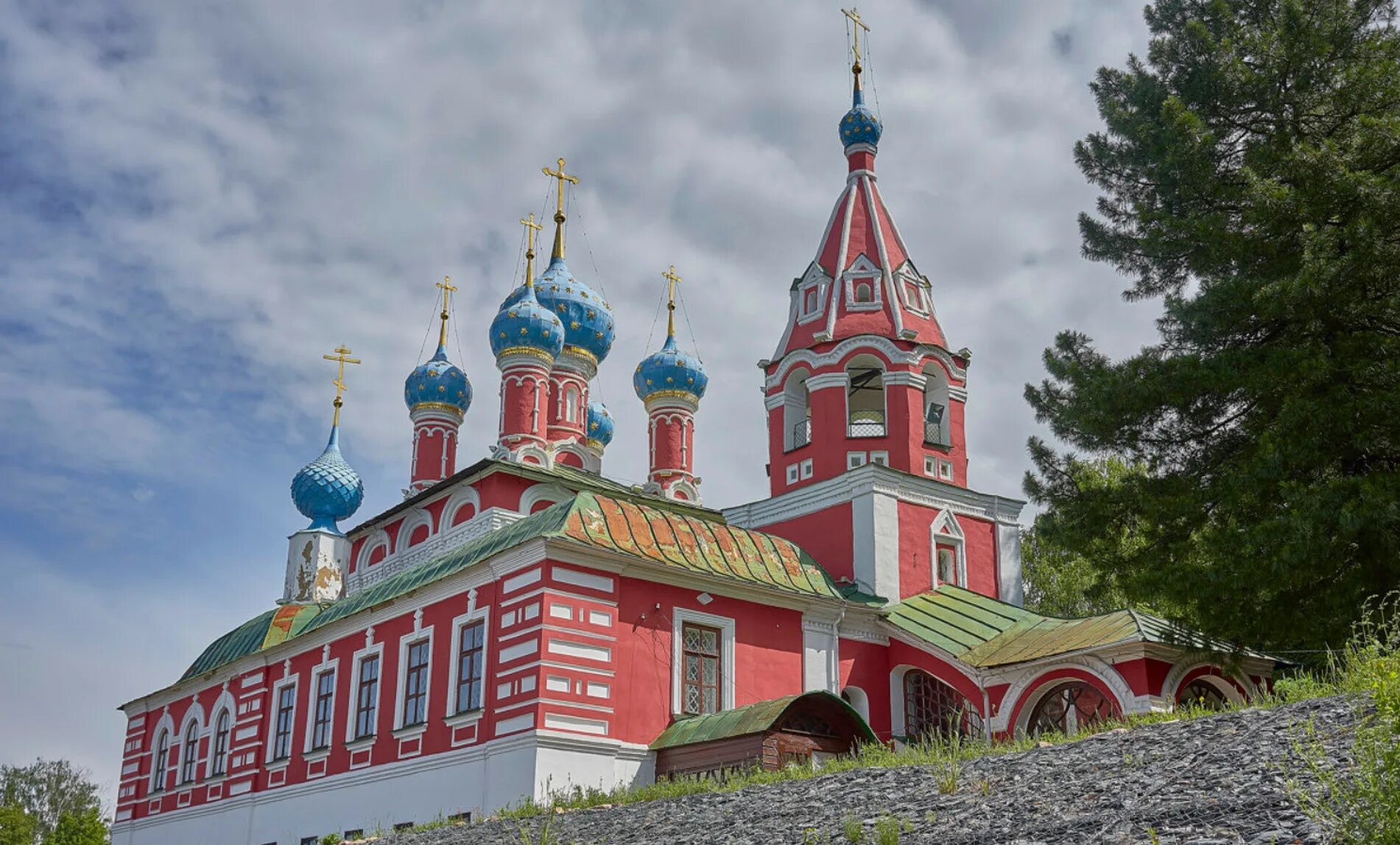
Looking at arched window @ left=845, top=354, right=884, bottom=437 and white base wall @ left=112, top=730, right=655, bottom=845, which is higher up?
arched window @ left=845, top=354, right=884, bottom=437

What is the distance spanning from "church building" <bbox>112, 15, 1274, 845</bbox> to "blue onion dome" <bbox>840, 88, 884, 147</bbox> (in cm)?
4

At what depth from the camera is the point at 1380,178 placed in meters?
13.1

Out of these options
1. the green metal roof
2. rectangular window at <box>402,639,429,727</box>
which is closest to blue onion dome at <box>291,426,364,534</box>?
rectangular window at <box>402,639,429,727</box>

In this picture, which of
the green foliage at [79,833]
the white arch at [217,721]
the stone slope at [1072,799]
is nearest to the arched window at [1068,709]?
the stone slope at [1072,799]

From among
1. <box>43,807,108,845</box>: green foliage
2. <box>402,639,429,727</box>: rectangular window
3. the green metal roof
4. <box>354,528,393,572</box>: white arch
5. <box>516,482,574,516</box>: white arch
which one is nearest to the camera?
the green metal roof

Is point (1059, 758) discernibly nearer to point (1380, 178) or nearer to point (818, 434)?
point (1380, 178)

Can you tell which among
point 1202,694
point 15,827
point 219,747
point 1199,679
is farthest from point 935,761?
point 15,827

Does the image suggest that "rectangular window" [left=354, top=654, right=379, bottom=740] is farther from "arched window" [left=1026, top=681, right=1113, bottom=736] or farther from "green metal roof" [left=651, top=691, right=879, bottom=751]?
"arched window" [left=1026, top=681, right=1113, bottom=736]

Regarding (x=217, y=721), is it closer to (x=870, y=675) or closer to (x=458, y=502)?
(x=458, y=502)

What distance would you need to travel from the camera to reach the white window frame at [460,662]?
16.9 metres

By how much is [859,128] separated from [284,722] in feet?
50.3

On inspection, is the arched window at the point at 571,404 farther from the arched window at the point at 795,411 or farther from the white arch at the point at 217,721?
the white arch at the point at 217,721

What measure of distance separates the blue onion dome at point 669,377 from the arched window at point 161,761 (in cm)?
1361

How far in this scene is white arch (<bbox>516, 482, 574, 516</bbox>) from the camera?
25453 millimetres
